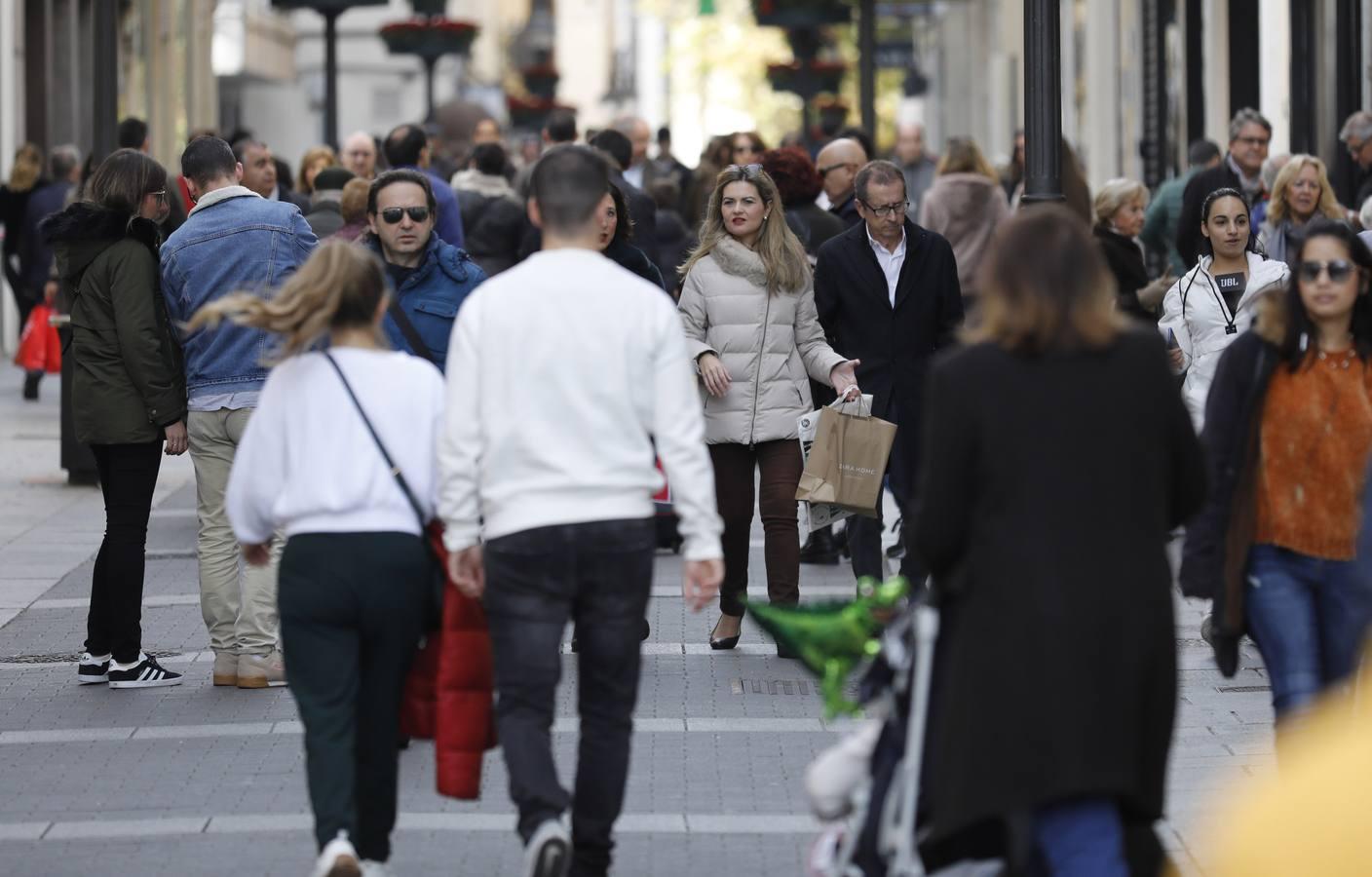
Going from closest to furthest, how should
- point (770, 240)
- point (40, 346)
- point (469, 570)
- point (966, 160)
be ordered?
1. point (469, 570)
2. point (770, 240)
3. point (966, 160)
4. point (40, 346)

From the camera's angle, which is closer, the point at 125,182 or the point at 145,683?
the point at 125,182

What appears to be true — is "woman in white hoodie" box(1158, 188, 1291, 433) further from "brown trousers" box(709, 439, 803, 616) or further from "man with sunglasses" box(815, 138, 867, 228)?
"man with sunglasses" box(815, 138, 867, 228)

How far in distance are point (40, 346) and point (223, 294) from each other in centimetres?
1136

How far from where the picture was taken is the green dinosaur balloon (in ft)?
15.9

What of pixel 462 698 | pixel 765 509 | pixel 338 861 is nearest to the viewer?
pixel 338 861

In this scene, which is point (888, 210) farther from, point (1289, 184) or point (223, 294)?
point (1289, 184)

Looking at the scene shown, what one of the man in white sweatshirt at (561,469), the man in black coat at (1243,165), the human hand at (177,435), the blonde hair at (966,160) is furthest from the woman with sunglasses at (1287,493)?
the blonde hair at (966,160)

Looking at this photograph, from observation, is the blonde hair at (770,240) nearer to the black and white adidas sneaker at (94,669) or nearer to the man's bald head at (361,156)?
the black and white adidas sneaker at (94,669)

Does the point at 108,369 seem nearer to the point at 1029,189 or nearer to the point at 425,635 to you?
the point at 425,635

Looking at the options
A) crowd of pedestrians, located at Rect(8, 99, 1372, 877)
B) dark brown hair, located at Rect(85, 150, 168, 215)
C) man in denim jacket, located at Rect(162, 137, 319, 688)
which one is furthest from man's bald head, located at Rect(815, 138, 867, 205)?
dark brown hair, located at Rect(85, 150, 168, 215)

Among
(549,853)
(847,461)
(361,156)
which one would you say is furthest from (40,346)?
(549,853)

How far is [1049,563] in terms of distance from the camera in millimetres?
4578

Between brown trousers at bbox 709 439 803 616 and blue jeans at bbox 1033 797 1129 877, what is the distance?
4866mm

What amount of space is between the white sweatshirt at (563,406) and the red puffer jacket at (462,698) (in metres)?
0.23
